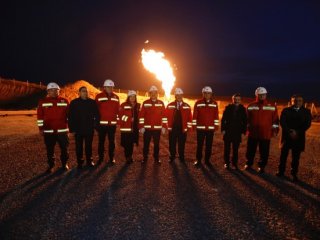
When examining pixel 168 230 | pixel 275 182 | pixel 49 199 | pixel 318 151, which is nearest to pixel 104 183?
pixel 49 199

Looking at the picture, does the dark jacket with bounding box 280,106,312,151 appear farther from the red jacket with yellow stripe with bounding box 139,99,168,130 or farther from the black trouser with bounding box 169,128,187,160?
the red jacket with yellow stripe with bounding box 139,99,168,130

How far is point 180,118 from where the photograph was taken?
10.1 meters

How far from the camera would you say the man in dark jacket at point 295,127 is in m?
8.21

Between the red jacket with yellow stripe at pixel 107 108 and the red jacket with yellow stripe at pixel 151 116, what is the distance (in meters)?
0.79

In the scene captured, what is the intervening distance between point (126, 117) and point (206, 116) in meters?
2.29

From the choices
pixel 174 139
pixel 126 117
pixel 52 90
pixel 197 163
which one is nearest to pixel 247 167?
pixel 197 163

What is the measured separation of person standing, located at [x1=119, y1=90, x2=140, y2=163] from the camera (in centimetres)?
982

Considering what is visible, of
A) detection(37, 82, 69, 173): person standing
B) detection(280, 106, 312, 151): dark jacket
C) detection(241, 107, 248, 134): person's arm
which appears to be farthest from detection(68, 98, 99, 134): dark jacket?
detection(280, 106, 312, 151): dark jacket

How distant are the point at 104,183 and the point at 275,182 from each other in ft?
12.7

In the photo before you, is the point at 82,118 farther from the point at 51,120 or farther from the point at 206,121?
the point at 206,121

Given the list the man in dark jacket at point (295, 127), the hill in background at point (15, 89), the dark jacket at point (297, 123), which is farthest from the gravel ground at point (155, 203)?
the hill in background at point (15, 89)

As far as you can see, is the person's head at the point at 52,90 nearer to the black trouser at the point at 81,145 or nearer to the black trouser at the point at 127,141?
the black trouser at the point at 81,145

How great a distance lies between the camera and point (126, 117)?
32.2ft

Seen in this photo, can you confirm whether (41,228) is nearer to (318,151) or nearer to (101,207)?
(101,207)
